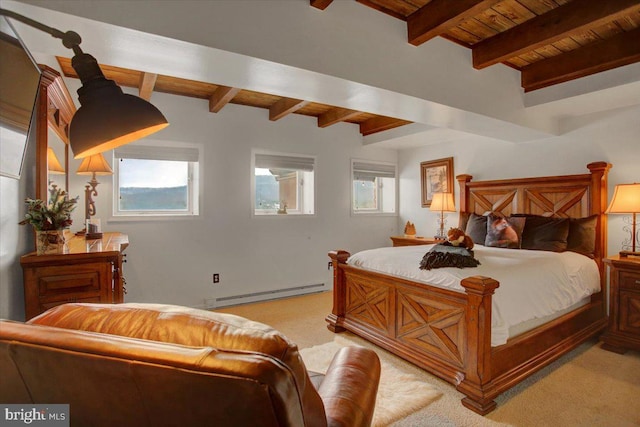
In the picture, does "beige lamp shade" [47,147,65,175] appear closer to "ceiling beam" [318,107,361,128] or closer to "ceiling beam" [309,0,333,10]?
"ceiling beam" [309,0,333,10]

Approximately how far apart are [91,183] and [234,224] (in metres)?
1.51

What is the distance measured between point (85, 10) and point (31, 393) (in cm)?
148

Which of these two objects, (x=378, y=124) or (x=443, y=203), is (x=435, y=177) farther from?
(x=378, y=124)

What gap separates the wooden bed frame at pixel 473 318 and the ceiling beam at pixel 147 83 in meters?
2.31

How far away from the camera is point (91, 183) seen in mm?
3102

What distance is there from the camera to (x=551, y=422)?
1.85m

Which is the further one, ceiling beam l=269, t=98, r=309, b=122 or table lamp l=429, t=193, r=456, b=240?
table lamp l=429, t=193, r=456, b=240

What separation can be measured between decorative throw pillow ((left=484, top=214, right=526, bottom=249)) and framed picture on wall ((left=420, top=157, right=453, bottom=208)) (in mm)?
1147

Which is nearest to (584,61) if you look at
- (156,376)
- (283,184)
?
(283,184)

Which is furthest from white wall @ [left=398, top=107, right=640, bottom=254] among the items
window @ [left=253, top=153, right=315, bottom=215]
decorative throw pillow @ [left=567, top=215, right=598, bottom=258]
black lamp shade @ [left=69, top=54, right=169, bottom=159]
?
black lamp shade @ [left=69, top=54, right=169, bottom=159]

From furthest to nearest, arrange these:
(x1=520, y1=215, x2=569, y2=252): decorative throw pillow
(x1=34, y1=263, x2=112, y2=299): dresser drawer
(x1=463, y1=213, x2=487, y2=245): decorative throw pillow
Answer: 1. (x1=463, y1=213, x2=487, y2=245): decorative throw pillow
2. (x1=520, y1=215, x2=569, y2=252): decorative throw pillow
3. (x1=34, y1=263, x2=112, y2=299): dresser drawer

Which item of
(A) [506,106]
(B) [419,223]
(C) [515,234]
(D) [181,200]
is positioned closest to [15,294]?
(D) [181,200]

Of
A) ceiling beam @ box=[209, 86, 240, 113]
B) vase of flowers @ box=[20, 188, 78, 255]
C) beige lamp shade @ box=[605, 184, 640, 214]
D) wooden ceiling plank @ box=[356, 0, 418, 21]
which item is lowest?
vase of flowers @ box=[20, 188, 78, 255]

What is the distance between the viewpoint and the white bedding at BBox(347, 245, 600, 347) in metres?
2.15
